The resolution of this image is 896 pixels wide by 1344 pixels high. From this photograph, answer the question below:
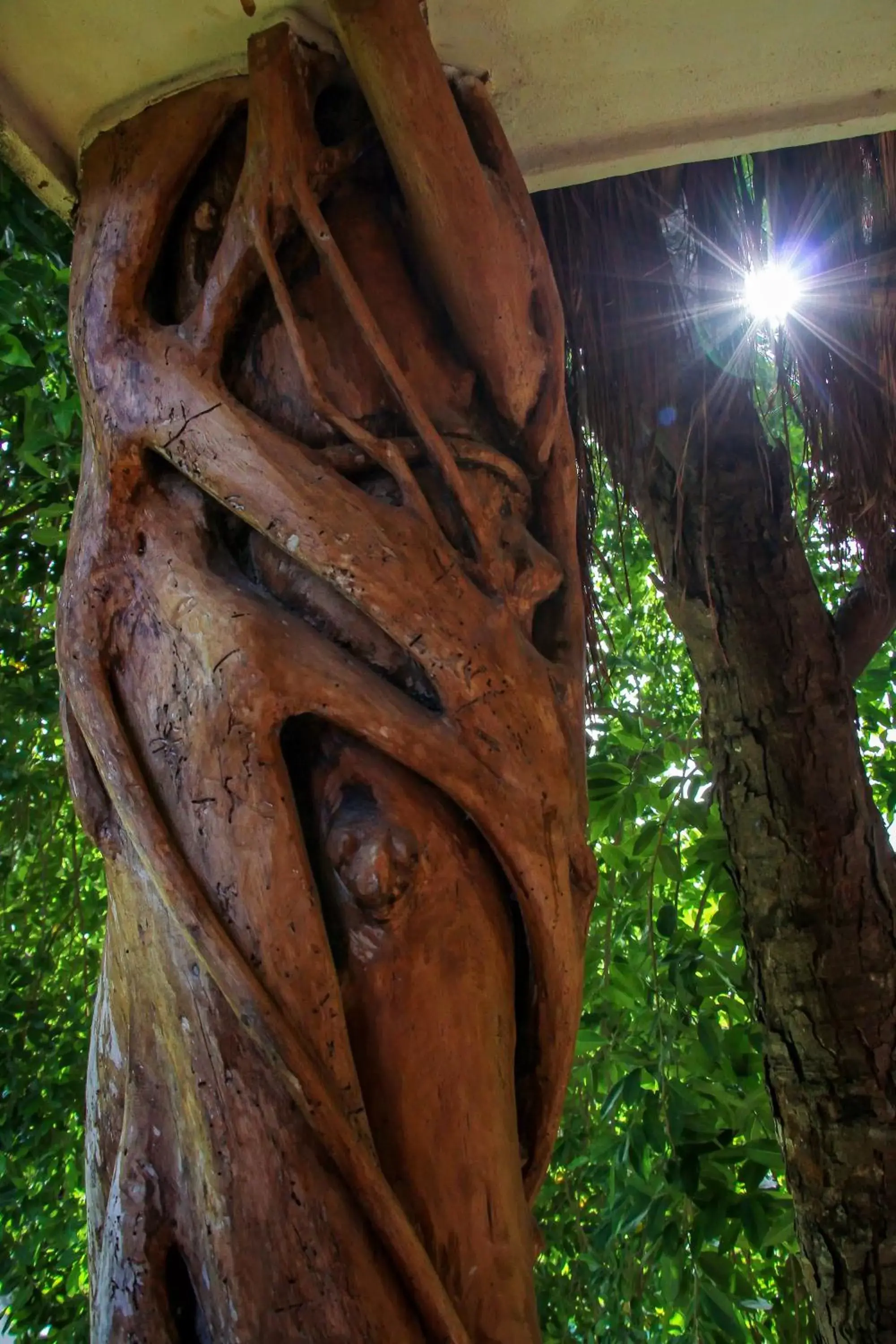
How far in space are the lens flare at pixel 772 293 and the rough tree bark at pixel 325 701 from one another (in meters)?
0.97

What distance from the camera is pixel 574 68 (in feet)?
3.02

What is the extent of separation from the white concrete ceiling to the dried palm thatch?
536 mm

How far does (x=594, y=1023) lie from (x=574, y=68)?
1.50 m

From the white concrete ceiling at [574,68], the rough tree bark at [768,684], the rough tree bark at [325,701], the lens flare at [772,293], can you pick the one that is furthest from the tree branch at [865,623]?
the rough tree bark at [325,701]

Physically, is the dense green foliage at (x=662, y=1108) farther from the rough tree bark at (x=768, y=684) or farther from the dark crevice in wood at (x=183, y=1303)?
the dark crevice in wood at (x=183, y=1303)

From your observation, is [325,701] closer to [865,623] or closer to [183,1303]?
[183,1303]

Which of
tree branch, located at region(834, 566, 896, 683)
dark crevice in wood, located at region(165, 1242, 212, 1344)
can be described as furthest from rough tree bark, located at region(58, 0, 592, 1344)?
tree branch, located at region(834, 566, 896, 683)

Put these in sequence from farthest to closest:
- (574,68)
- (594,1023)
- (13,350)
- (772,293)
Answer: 1. (594,1023)
2. (772,293)
3. (13,350)
4. (574,68)

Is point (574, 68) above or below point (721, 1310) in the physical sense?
above

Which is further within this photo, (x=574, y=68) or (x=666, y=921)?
(x=666, y=921)

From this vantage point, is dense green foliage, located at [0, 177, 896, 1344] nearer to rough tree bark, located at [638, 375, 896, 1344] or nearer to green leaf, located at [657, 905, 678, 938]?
green leaf, located at [657, 905, 678, 938]

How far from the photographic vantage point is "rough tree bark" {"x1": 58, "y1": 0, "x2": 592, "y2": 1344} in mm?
577

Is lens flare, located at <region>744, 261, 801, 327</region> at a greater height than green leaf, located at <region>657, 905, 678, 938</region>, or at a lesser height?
greater

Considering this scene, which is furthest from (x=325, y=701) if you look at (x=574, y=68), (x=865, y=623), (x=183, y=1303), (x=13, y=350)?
(x=865, y=623)
